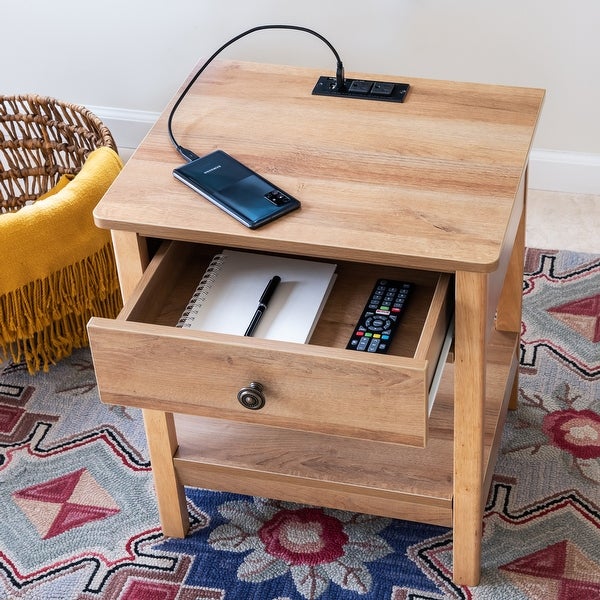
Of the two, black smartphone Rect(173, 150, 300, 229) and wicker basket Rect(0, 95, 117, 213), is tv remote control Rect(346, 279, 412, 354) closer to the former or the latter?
black smartphone Rect(173, 150, 300, 229)

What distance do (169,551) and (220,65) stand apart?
2.34 feet

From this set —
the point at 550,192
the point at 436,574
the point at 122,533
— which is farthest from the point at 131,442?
the point at 550,192

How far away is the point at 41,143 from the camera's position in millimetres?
2035

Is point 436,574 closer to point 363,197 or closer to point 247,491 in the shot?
point 247,491

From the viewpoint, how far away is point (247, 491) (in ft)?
4.72

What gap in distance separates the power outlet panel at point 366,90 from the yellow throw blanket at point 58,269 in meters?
0.48

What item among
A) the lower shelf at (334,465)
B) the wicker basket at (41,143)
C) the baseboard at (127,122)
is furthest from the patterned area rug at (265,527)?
the baseboard at (127,122)

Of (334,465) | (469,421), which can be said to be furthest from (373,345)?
(334,465)

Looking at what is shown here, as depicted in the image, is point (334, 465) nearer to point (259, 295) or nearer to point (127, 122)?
point (259, 295)

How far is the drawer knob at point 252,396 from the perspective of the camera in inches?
44.3

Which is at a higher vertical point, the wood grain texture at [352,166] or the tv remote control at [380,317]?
the wood grain texture at [352,166]

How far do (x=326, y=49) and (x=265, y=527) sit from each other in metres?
1.07

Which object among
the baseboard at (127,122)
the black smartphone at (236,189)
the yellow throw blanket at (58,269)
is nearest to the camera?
the black smartphone at (236,189)

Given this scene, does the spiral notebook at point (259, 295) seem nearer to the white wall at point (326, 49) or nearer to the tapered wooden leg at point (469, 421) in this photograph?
the tapered wooden leg at point (469, 421)
